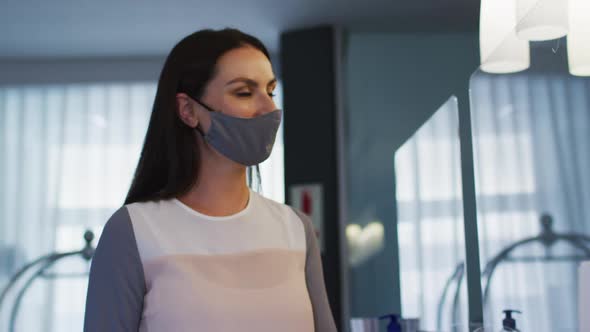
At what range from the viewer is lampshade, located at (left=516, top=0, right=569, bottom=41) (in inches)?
47.6

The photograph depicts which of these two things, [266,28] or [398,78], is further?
[266,28]

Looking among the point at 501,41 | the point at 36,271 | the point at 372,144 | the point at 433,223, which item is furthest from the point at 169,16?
the point at 501,41

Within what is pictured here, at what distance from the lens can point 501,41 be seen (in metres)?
1.49

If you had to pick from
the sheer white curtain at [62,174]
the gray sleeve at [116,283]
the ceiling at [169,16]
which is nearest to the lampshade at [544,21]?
the gray sleeve at [116,283]

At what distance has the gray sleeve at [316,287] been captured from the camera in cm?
119

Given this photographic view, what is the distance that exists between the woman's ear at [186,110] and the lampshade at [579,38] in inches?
25.2

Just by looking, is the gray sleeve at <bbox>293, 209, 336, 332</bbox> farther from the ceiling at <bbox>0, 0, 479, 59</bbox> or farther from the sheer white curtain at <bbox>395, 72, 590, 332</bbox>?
the ceiling at <bbox>0, 0, 479, 59</bbox>

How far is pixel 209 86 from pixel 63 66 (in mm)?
3276

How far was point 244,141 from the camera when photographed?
47.3 inches

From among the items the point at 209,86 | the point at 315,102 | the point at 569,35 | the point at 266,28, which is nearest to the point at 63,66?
the point at 266,28

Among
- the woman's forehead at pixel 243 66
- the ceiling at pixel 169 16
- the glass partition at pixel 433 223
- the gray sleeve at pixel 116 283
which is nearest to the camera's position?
the gray sleeve at pixel 116 283

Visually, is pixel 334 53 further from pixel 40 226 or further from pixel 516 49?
pixel 516 49

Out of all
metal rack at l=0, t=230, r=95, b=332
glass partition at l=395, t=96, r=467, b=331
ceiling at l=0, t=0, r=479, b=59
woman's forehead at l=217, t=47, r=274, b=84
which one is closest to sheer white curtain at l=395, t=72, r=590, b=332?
glass partition at l=395, t=96, r=467, b=331

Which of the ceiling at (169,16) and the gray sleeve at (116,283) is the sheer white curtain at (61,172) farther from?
the gray sleeve at (116,283)
